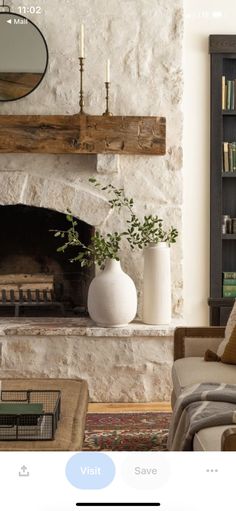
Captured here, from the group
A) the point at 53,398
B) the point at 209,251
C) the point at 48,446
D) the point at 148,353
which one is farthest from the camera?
the point at 209,251

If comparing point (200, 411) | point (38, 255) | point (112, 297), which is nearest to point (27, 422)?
point (200, 411)

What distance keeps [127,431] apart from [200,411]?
1001 millimetres

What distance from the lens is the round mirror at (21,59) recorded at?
3.51 meters

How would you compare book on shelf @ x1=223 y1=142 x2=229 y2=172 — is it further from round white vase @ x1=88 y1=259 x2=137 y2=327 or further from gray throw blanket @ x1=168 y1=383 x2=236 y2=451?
gray throw blanket @ x1=168 y1=383 x2=236 y2=451

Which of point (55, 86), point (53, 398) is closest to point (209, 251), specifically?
point (55, 86)

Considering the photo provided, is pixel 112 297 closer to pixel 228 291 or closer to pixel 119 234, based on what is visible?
pixel 119 234

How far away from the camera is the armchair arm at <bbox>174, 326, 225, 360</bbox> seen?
2.67m

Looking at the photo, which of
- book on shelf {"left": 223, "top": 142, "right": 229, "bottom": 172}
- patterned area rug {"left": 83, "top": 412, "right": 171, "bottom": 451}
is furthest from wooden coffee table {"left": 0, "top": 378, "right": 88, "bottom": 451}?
book on shelf {"left": 223, "top": 142, "right": 229, "bottom": 172}

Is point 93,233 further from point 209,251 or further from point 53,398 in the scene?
point 53,398

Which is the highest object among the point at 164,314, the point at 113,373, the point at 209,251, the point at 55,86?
the point at 55,86

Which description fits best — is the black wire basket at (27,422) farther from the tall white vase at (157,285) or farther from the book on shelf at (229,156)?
→ the book on shelf at (229,156)
